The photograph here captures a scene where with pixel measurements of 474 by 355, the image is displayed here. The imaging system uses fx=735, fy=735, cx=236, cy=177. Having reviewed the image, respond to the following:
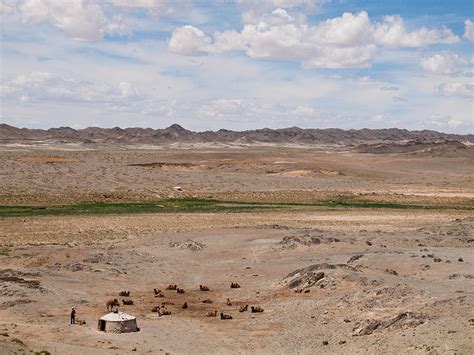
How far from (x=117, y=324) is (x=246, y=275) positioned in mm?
12035

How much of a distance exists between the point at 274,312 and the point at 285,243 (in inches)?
542

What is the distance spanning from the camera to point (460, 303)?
24.7 metres

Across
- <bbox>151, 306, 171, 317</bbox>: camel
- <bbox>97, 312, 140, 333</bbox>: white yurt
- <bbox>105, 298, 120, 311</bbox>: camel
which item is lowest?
<bbox>151, 306, 171, 317</bbox>: camel

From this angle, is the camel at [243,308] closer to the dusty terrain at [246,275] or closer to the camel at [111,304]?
the dusty terrain at [246,275]

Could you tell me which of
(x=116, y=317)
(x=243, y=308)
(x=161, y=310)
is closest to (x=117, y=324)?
(x=116, y=317)

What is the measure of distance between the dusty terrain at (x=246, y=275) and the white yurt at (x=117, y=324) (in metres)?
0.47

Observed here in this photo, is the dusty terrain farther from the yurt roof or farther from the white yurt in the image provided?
the yurt roof

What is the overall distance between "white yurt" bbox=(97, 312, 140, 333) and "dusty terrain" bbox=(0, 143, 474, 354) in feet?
1.53

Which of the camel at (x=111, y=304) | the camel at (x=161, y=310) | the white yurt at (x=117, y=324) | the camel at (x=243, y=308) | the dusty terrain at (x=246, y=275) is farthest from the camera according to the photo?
the camel at (x=243, y=308)

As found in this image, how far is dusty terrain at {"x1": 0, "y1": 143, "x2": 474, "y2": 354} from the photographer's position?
2419cm

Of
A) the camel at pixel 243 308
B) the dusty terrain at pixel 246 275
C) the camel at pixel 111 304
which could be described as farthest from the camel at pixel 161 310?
the camel at pixel 243 308

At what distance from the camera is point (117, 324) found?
2552 cm

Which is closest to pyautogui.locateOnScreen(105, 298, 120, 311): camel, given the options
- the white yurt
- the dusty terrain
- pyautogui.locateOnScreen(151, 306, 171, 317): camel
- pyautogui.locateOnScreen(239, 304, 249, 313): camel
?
the dusty terrain

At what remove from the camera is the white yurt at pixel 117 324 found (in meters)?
25.5
